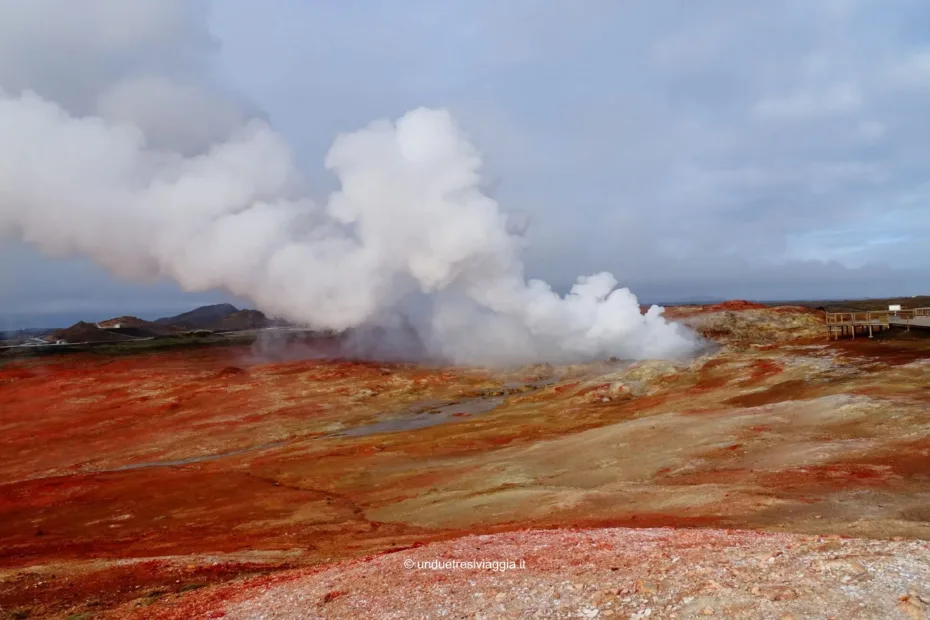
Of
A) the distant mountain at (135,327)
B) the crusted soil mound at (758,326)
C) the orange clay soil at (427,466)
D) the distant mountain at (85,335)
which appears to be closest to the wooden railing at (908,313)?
the orange clay soil at (427,466)

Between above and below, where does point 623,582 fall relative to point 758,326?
below

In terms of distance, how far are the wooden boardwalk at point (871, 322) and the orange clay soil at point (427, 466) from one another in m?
4.92

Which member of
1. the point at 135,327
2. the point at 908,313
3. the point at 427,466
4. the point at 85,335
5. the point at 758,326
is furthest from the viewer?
the point at 135,327

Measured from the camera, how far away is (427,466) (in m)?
30.5

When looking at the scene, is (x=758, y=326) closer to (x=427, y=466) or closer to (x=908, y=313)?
(x=908, y=313)

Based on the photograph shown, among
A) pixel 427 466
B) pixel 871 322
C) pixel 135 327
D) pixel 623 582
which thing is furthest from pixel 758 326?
pixel 135 327

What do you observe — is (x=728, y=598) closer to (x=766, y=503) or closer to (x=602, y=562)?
(x=602, y=562)

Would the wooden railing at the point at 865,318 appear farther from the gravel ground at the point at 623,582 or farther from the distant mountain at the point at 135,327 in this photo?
the distant mountain at the point at 135,327

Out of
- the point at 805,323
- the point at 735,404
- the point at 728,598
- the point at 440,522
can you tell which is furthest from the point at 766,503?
the point at 805,323

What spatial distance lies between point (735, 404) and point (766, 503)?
19.1 meters

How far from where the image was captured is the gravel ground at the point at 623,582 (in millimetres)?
8406

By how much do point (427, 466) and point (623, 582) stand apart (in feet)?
70.9

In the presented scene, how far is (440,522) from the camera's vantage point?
20.3 meters

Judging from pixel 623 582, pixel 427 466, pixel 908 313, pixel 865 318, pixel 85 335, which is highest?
pixel 85 335
